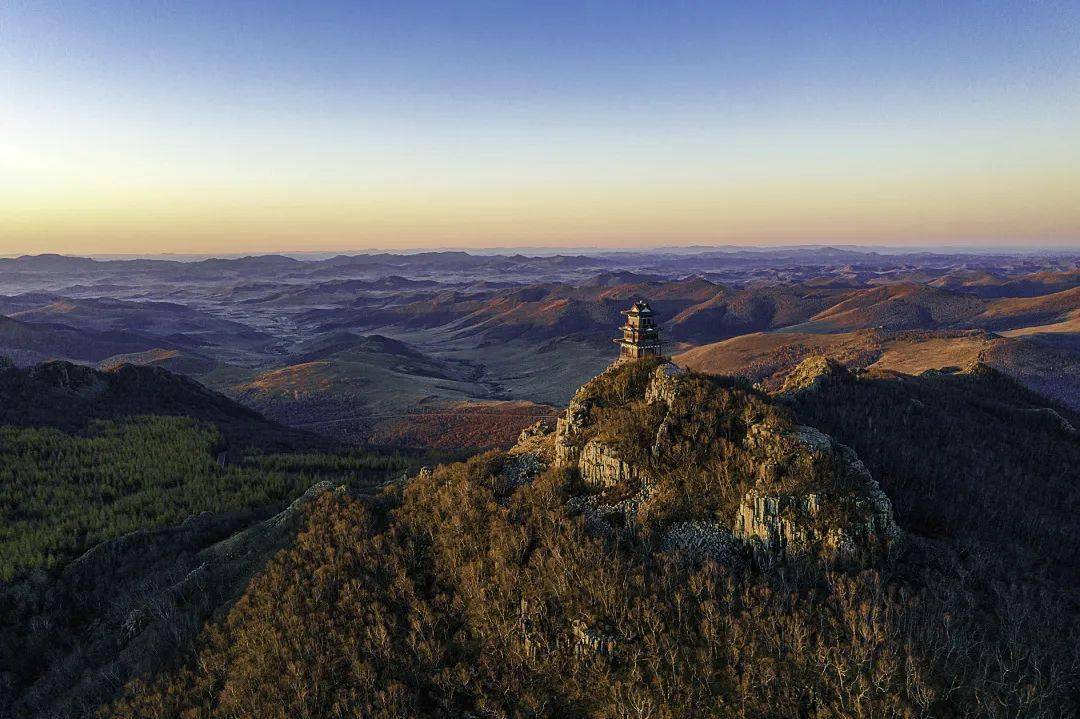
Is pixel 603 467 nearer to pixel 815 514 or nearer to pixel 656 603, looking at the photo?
pixel 656 603

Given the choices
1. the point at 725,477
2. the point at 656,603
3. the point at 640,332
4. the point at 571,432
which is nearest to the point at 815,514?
the point at 725,477

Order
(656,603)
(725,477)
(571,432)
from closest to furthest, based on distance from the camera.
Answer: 1. (656,603)
2. (725,477)
3. (571,432)

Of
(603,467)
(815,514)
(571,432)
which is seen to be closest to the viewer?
(815,514)

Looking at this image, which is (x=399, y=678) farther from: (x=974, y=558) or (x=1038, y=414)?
(x=1038, y=414)

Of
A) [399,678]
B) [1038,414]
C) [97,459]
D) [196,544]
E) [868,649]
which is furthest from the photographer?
[1038,414]

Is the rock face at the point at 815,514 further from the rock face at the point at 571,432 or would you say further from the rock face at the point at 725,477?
the rock face at the point at 571,432

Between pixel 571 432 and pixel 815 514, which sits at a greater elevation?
pixel 571 432

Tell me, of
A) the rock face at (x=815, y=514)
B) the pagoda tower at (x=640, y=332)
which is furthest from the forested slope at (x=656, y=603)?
the pagoda tower at (x=640, y=332)

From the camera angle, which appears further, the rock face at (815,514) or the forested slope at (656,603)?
the rock face at (815,514)

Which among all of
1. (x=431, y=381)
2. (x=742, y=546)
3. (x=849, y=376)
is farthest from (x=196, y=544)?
(x=431, y=381)

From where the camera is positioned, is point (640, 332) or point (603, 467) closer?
point (603, 467)

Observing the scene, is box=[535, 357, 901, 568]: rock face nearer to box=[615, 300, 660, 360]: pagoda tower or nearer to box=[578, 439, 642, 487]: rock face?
box=[578, 439, 642, 487]: rock face
